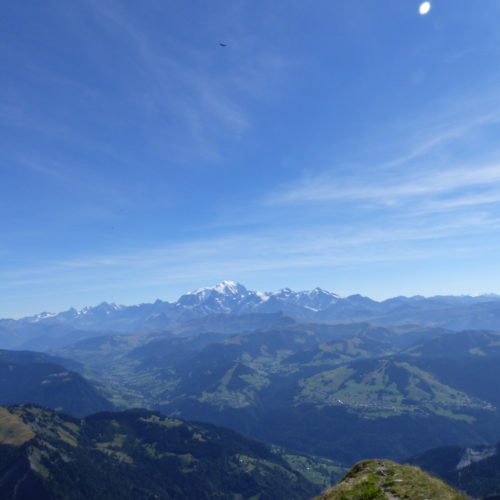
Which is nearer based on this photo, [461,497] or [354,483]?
[461,497]

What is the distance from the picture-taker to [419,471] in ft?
99.9

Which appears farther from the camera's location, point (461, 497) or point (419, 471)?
point (419, 471)

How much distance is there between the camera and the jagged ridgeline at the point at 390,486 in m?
26.2

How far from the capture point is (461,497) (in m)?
25.1

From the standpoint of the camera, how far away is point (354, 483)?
30297 millimetres

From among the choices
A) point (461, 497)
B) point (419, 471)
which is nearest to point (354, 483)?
point (419, 471)

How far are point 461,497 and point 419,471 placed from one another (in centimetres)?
552

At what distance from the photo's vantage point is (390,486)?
28.3 metres

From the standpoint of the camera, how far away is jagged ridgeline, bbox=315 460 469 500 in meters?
26.2

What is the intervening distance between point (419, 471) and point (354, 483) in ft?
18.3

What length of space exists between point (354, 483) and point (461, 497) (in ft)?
26.9

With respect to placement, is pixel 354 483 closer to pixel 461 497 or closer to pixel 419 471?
pixel 419 471
